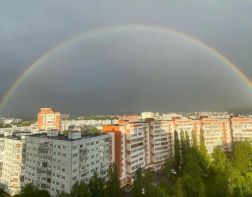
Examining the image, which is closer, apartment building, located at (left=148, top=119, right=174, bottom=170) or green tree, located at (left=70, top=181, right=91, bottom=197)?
green tree, located at (left=70, top=181, right=91, bottom=197)

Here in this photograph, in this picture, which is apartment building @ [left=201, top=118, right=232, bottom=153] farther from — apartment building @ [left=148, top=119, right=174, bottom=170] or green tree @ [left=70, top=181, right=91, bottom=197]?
green tree @ [left=70, top=181, right=91, bottom=197]

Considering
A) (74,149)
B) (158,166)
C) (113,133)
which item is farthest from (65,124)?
(74,149)

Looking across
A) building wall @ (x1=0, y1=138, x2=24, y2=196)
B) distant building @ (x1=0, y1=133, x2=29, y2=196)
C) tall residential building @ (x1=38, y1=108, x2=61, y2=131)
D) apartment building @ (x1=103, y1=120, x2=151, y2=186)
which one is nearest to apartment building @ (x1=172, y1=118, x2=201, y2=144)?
apartment building @ (x1=103, y1=120, x2=151, y2=186)

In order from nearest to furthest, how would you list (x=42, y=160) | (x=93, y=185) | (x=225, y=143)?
(x=93, y=185), (x=42, y=160), (x=225, y=143)

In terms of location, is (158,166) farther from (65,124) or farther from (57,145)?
(65,124)

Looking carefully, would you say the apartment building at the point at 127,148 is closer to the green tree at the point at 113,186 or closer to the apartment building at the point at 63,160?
the apartment building at the point at 63,160

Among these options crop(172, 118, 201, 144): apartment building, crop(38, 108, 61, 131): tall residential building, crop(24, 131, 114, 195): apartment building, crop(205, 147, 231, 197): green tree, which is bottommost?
crop(205, 147, 231, 197): green tree

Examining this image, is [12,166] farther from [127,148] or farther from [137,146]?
[137,146]
